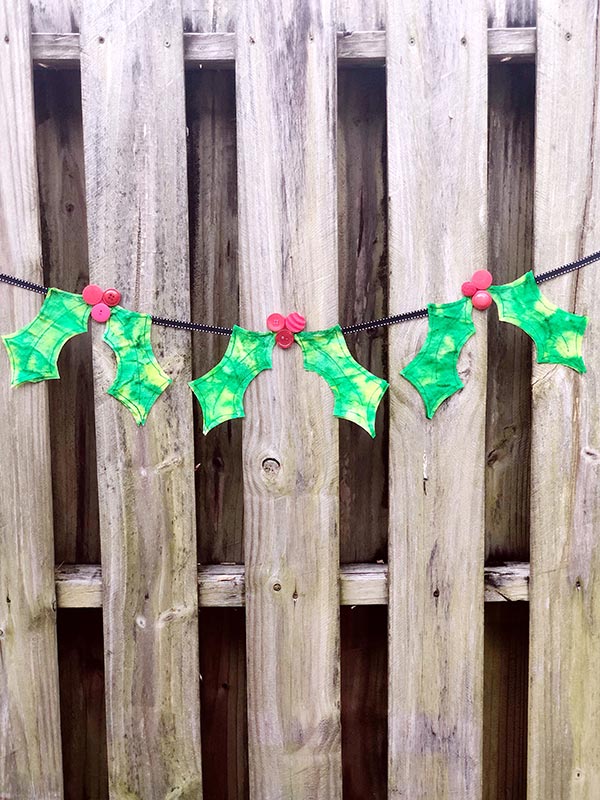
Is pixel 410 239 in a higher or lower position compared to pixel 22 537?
higher

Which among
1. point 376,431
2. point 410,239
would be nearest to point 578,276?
point 410,239

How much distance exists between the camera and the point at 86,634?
1.51 m

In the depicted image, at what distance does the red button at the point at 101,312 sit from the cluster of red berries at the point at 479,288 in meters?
0.70

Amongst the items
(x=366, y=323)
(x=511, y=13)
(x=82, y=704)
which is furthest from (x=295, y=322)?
(x=82, y=704)

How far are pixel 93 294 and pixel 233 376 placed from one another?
32 cm

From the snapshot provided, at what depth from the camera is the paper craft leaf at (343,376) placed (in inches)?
51.5

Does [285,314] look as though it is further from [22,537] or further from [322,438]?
[22,537]

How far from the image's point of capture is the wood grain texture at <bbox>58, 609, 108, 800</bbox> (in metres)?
1.51

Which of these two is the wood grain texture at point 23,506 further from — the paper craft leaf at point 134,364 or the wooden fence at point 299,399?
the paper craft leaf at point 134,364

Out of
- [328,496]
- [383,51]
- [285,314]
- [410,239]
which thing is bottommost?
[328,496]

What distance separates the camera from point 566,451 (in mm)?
1338

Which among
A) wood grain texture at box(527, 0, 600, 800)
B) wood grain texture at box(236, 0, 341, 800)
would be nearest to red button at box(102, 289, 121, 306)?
wood grain texture at box(236, 0, 341, 800)

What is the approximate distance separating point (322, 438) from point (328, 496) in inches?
4.6

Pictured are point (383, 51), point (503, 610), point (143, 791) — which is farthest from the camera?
point (503, 610)
